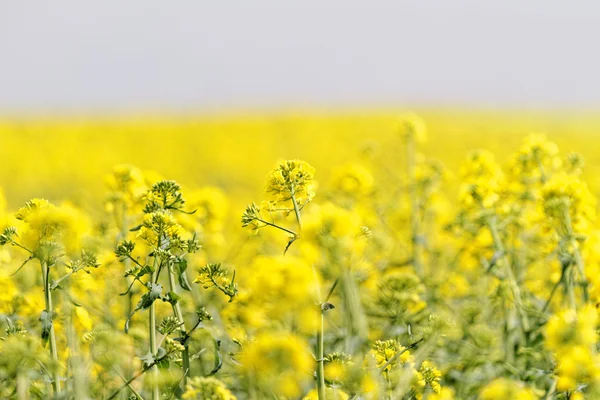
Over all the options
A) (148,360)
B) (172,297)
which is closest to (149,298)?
(172,297)

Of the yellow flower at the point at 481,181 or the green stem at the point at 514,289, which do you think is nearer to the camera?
the green stem at the point at 514,289

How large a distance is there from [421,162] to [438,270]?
36.0 inches

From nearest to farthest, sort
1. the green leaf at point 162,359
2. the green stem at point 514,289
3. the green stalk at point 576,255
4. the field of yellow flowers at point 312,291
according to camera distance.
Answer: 1. the field of yellow flowers at point 312,291
2. the green leaf at point 162,359
3. the green stalk at point 576,255
4. the green stem at point 514,289

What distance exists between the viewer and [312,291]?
1.72m

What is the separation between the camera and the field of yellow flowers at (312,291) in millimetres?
1872

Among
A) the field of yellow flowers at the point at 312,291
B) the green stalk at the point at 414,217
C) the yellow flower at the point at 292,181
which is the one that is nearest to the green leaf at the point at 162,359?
the field of yellow flowers at the point at 312,291

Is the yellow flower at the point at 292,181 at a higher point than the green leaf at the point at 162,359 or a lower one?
higher

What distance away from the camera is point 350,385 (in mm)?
1951

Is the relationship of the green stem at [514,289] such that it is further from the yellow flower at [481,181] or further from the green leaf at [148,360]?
the green leaf at [148,360]

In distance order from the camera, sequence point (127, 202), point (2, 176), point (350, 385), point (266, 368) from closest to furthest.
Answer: point (266, 368) → point (350, 385) → point (127, 202) → point (2, 176)

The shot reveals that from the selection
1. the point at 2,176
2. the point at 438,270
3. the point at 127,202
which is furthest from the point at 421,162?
the point at 2,176

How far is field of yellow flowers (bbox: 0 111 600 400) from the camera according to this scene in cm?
187

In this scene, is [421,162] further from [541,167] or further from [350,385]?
[350,385]

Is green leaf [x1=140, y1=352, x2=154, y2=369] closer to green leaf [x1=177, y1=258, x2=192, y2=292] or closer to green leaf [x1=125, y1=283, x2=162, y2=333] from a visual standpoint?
green leaf [x1=125, y1=283, x2=162, y2=333]
